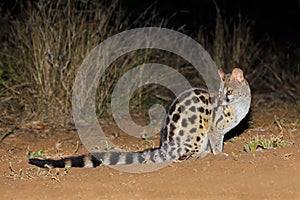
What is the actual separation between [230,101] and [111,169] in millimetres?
1454

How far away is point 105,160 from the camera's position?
640 centimetres

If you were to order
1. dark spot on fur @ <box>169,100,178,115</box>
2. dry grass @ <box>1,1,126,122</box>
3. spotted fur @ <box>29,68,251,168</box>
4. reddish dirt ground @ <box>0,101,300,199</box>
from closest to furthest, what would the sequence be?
reddish dirt ground @ <box>0,101,300,199</box>, spotted fur @ <box>29,68,251,168</box>, dark spot on fur @ <box>169,100,178,115</box>, dry grass @ <box>1,1,126,122</box>

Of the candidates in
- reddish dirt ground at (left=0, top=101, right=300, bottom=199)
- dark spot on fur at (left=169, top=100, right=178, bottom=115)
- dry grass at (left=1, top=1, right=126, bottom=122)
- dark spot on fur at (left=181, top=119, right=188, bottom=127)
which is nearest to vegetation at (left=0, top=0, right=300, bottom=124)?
dry grass at (left=1, top=1, right=126, bottom=122)

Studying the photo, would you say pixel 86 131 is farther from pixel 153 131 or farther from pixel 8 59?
pixel 8 59

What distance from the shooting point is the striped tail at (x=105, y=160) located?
616 cm

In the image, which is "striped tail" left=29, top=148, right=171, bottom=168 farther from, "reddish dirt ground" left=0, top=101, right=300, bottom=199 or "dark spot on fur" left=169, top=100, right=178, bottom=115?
"dark spot on fur" left=169, top=100, right=178, bottom=115

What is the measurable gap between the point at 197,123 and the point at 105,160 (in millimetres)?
1025

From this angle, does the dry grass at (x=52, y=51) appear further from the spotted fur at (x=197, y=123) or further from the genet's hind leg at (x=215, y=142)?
the genet's hind leg at (x=215, y=142)

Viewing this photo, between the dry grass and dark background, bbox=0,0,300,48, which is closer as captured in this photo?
the dry grass

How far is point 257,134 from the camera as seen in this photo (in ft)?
26.2

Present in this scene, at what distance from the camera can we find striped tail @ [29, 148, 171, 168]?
6164 mm

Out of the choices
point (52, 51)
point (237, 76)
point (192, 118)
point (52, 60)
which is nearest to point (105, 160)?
point (192, 118)

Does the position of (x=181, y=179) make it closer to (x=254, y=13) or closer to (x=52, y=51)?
(x=52, y=51)

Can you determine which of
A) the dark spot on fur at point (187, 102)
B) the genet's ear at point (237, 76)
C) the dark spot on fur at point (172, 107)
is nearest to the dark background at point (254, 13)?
the genet's ear at point (237, 76)
